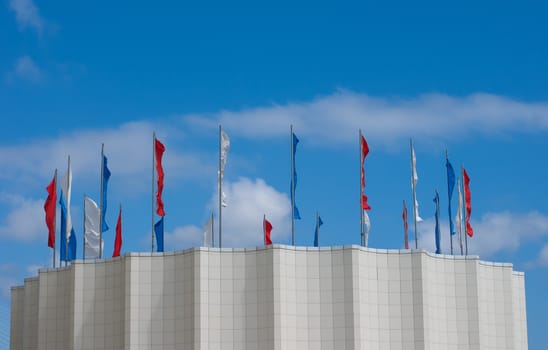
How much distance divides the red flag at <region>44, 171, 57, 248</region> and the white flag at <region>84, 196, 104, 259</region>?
9.48ft

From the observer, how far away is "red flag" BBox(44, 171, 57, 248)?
208 ft

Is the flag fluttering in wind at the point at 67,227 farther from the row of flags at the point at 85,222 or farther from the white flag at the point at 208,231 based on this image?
the white flag at the point at 208,231

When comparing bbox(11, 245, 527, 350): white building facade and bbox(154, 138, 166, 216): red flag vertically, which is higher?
bbox(154, 138, 166, 216): red flag

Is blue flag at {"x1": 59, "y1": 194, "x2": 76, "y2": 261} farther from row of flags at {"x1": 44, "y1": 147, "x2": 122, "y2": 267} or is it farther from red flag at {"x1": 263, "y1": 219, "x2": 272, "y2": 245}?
red flag at {"x1": 263, "y1": 219, "x2": 272, "y2": 245}

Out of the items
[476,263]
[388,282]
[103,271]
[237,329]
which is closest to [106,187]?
[103,271]

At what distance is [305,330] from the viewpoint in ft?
174

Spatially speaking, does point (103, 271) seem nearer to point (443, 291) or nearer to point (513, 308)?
point (443, 291)

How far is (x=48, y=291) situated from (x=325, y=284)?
15881 millimetres

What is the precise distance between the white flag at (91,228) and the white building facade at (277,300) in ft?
14.8

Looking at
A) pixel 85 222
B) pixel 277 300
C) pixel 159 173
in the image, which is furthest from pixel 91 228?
pixel 277 300

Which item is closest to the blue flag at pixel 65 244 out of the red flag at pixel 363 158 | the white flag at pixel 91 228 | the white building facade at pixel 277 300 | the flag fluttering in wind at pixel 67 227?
the flag fluttering in wind at pixel 67 227

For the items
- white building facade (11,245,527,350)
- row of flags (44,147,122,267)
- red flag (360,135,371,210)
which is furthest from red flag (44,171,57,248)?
red flag (360,135,371,210)

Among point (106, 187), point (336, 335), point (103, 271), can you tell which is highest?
point (106, 187)

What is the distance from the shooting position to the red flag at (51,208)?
208 ft
